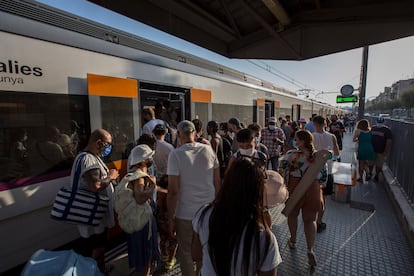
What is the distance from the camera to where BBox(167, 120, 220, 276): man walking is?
2.08 meters

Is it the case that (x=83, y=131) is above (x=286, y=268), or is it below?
above

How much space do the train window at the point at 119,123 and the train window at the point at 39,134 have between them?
0.81 ft

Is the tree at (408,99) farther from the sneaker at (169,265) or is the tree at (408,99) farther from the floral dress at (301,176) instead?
the sneaker at (169,265)

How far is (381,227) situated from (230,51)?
4.15 m

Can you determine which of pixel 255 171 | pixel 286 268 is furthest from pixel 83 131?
pixel 286 268

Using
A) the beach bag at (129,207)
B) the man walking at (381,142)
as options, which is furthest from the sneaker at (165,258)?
the man walking at (381,142)

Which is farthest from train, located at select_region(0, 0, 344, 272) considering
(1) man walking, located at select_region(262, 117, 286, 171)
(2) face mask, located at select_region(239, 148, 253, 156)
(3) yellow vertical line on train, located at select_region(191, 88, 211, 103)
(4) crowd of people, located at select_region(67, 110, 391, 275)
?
(1) man walking, located at select_region(262, 117, 286, 171)

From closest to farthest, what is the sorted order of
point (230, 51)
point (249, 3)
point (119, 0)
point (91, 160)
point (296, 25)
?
point (91, 160) < point (119, 0) < point (249, 3) < point (296, 25) < point (230, 51)

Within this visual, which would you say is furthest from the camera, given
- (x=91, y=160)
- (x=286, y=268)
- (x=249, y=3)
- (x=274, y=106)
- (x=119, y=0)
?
(x=274, y=106)

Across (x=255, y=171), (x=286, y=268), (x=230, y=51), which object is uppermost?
(x=230, y=51)

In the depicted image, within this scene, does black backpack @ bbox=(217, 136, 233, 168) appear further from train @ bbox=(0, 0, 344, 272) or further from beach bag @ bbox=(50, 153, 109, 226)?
beach bag @ bbox=(50, 153, 109, 226)

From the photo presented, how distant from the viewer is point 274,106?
8.73 meters

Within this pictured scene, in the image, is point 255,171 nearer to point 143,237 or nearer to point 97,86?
point 143,237

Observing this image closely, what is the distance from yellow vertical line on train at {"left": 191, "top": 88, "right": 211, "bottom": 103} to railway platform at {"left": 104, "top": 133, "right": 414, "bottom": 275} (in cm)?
256
